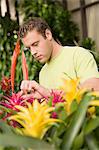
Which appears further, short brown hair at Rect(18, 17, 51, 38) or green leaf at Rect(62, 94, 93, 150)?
short brown hair at Rect(18, 17, 51, 38)

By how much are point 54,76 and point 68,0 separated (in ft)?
14.4

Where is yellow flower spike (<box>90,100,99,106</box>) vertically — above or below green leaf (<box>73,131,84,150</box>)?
above

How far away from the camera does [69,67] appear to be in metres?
2.37

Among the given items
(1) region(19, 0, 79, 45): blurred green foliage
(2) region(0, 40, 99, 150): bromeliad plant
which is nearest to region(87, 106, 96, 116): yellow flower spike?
(2) region(0, 40, 99, 150): bromeliad plant

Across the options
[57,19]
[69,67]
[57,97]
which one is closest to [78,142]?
[57,97]

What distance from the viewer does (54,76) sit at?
8.12ft

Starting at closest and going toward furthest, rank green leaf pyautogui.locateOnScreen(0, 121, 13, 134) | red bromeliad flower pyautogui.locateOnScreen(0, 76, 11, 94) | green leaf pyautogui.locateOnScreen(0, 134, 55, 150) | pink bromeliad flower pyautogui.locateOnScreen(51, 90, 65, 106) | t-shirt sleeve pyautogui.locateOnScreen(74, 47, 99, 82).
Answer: green leaf pyautogui.locateOnScreen(0, 134, 55, 150) → green leaf pyautogui.locateOnScreen(0, 121, 13, 134) → pink bromeliad flower pyautogui.locateOnScreen(51, 90, 65, 106) → t-shirt sleeve pyautogui.locateOnScreen(74, 47, 99, 82) → red bromeliad flower pyautogui.locateOnScreen(0, 76, 11, 94)

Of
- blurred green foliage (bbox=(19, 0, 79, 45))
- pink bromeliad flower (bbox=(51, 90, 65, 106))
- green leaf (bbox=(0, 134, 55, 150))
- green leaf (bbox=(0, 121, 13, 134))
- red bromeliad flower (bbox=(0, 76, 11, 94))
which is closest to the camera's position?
green leaf (bbox=(0, 134, 55, 150))

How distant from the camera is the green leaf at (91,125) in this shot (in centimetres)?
104

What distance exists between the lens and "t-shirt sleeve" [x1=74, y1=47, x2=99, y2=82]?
86.0 inches

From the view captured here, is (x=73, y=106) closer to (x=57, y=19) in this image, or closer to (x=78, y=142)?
(x=78, y=142)

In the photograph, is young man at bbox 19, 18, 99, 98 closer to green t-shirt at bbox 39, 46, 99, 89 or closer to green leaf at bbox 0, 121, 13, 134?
green t-shirt at bbox 39, 46, 99, 89

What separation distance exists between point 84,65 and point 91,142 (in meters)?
1.25

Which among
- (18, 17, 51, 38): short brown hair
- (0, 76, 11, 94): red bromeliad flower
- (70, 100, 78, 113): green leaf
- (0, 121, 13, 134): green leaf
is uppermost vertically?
(18, 17, 51, 38): short brown hair
